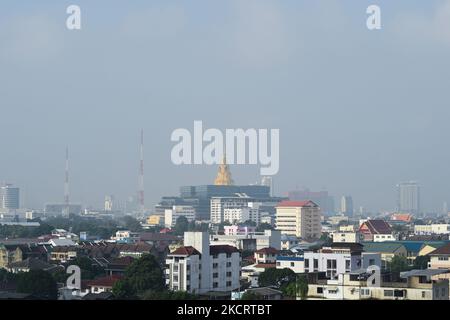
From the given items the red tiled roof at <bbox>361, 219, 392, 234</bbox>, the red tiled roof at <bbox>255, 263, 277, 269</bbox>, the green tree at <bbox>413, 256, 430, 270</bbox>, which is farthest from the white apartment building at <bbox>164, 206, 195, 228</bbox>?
the red tiled roof at <bbox>255, 263, 277, 269</bbox>

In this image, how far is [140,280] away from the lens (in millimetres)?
8328

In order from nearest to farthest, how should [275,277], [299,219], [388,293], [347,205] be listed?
[388,293]
[275,277]
[299,219]
[347,205]

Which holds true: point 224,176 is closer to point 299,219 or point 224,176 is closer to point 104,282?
point 299,219

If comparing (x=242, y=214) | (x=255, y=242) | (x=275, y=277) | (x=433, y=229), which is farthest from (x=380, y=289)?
(x=242, y=214)

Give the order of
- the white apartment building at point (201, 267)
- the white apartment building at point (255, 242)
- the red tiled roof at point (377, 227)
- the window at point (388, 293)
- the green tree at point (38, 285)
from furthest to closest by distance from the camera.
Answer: the red tiled roof at point (377, 227) < the white apartment building at point (255, 242) < the white apartment building at point (201, 267) < the green tree at point (38, 285) < the window at point (388, 293)

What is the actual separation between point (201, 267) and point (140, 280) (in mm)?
751

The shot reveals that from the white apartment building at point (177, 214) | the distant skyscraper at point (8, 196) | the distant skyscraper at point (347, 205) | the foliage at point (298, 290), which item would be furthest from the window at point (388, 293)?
the distant skyscraper at point (347, 205)

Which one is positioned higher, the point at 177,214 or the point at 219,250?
the point at 219,250

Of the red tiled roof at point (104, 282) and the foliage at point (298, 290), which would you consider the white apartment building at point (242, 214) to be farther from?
the foliage at point (298, 290)

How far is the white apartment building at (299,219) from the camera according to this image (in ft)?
85.4

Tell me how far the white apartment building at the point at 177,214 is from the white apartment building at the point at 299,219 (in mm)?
8446
